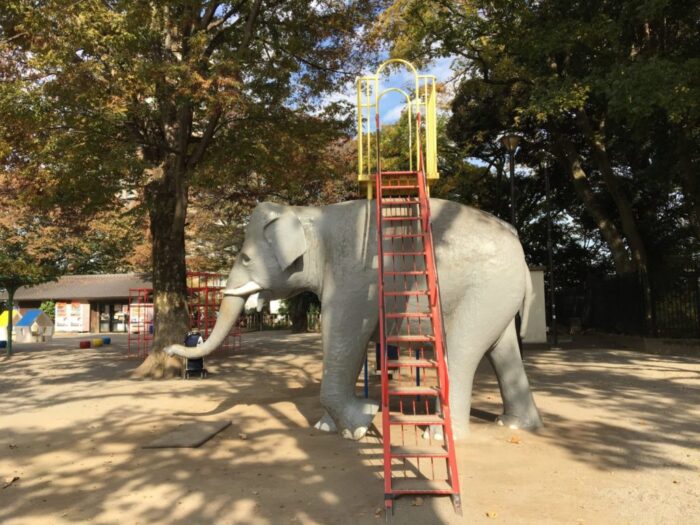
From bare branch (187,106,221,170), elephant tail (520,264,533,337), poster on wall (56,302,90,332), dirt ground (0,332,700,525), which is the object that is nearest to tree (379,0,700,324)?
bare branch (187,106,221,170)

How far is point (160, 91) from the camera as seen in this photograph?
36.3 feet

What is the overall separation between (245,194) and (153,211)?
7.10m

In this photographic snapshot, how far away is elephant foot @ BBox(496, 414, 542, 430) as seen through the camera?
22.0 feet

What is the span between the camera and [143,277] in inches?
1367

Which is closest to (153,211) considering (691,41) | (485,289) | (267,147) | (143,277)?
(267,147)

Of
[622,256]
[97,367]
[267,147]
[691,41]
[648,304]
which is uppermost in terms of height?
[691,41]

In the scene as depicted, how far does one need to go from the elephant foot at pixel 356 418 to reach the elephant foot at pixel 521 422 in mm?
1627

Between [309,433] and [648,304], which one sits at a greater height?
[648,304]

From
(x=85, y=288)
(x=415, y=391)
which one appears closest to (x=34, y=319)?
(x=85, y=288)

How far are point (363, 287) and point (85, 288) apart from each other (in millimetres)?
38215

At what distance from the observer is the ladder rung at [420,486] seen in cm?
427

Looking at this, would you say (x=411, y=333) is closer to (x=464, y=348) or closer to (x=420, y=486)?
(x=464, y=348)

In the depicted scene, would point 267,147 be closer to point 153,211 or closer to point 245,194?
point 153,211

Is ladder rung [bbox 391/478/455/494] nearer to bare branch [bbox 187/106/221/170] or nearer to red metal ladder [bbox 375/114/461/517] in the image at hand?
red metal ladder [bbox 375/114/461/517]
